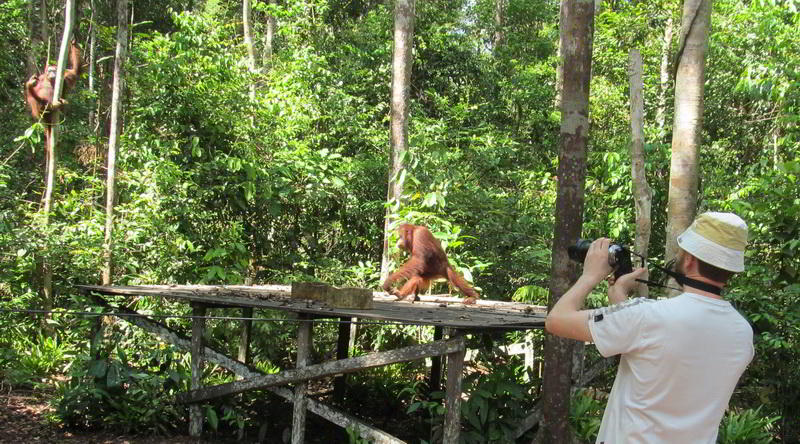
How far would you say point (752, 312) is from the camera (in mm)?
6281

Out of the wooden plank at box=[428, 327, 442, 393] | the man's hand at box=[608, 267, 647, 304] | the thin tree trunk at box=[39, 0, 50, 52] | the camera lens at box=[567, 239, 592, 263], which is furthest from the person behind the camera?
the thin tree trunk at box=[39, 0, 50, 52]

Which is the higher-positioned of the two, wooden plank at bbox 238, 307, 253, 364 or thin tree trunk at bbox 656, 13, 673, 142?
thin tree trunk at bbox 656, 13, 673, 142

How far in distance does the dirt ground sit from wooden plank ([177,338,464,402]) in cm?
43

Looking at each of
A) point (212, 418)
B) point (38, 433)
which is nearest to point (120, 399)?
point (38, 433)

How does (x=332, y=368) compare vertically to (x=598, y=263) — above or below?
below

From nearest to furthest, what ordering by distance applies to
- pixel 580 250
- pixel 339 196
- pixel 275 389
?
pixel 580 250 → pixel 275 389 → pixel 339 196

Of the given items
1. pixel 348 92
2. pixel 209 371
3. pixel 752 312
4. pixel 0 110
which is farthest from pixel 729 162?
pixel 0 110

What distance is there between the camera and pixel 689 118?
5.43 metres

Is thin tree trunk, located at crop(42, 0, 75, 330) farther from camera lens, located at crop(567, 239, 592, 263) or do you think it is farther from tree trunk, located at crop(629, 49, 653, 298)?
camera lens, located at crop(567, 239, 592, 263)

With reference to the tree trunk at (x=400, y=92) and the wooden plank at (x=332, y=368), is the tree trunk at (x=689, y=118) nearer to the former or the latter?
the wooden plank at (x=332, y=368)

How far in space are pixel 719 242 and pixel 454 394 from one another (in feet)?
10.4

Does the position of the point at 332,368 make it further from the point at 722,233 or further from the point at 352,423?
the point at 722,233

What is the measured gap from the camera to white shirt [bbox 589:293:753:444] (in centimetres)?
188

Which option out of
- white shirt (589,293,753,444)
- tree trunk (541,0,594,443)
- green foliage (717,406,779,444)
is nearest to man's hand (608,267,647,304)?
white shirt (589,293,753,444)
